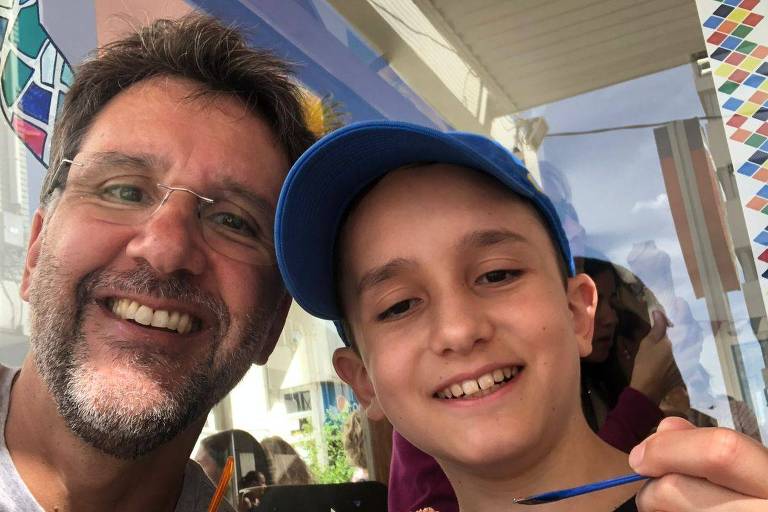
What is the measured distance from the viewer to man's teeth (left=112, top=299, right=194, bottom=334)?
1420 mm

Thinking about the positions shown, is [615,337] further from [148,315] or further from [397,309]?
[148,315]

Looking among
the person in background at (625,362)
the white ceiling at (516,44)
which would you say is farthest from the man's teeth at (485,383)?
the white ceiling at (516,44)

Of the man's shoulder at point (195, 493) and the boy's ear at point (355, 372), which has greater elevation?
the boy's ear at point (355, 372)

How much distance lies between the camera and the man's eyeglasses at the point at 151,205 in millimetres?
1476

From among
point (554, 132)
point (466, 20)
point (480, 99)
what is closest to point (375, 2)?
point (466, 20)

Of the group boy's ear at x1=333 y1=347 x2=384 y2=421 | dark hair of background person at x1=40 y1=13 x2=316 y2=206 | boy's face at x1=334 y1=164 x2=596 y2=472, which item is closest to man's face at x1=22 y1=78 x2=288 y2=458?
dark hair of background person at x1=40 y1=13 x2=316 y2=206

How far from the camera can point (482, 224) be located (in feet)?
3.98

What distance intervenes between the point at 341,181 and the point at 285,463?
155 centimetres

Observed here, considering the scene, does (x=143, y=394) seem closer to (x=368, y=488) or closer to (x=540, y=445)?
(x=540, y=445)

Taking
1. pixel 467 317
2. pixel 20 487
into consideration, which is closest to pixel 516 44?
pixel 467 317

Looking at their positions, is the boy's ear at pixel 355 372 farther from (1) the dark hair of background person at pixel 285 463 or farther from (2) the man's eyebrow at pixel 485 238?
(1) the dark hair of background person at pixel 285 463

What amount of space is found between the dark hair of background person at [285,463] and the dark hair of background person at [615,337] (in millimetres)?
1168

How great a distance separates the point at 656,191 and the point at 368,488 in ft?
5.20

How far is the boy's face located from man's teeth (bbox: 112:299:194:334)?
416mm
